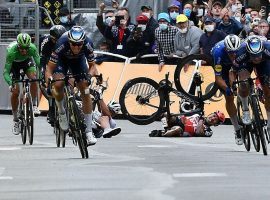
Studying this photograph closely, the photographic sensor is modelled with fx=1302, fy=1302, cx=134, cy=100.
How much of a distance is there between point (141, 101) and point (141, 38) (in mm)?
3420

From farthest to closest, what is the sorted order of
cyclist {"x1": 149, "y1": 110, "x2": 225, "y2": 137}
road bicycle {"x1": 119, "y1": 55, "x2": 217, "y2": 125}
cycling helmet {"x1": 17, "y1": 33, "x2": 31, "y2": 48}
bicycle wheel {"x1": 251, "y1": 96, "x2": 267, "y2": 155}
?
road bicycle {"x1": 119, "y1": 55, "x2": 217, "y2": 125}
cyclist {"x1": 149, "y1": 110, "x2": 225, "y2": 137}
cycling helmet {"x1": 17, "y1": 33, "x2": 31, "y2": 48}
bicycle wheel {"x1": 251, "y1": 96, "x2": 267, "y2": 155}

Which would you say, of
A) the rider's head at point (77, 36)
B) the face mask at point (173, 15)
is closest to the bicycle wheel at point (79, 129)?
the rider's head at point (77, 36)

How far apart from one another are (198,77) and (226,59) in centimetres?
465

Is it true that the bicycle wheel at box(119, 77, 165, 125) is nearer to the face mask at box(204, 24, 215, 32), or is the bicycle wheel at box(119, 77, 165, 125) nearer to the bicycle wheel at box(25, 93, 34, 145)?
the face mask at box(204, 24, 215, 32)

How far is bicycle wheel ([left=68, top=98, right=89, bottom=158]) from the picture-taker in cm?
1711

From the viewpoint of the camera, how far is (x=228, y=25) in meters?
26.3

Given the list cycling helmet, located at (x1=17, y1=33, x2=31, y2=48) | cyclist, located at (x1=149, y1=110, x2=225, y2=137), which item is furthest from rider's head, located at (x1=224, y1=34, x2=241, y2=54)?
cycling helmet, located at (x1=17, y1=33, x2=31, y2=48)

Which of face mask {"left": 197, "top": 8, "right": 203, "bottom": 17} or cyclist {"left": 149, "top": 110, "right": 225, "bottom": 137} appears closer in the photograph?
cyclist {"left": 149, "top": 110, "right": 225, "bottom": 137}

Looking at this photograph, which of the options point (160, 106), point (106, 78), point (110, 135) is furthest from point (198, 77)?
point (106, 78)

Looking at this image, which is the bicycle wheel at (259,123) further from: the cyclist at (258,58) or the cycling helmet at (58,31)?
the cycling helmet at (58,31)

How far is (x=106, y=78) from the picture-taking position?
90.5ft

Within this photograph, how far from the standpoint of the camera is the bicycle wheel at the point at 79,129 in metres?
17.1

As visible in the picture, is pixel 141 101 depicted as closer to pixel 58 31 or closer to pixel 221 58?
pixel 58 31

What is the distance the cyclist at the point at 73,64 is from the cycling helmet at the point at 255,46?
2.16m
